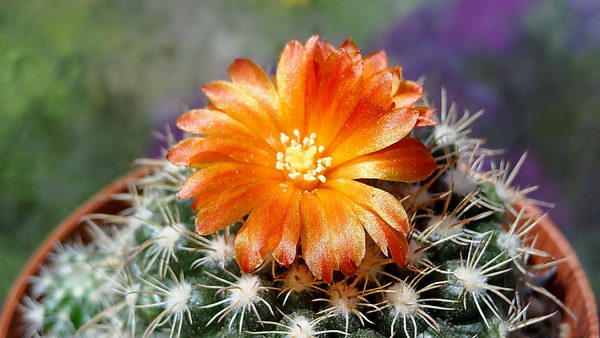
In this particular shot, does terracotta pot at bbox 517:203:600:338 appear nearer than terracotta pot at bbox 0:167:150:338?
Yes

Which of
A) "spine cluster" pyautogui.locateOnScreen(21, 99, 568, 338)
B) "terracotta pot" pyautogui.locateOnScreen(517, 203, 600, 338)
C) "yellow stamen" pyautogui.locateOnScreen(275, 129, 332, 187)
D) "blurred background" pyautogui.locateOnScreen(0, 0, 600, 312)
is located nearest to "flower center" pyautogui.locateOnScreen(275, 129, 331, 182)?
"yellow stamen" pyautogui.locateOnScreen(275, 129, 332, 187)

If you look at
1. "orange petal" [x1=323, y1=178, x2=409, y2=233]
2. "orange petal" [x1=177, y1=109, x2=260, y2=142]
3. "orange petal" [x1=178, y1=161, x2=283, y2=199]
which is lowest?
"orange petal" [x1=323, y1=178, x2=409, y2=233]

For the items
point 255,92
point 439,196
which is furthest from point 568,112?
point 255,92

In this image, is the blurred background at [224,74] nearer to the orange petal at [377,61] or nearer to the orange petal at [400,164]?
the orange petal at [377,61]

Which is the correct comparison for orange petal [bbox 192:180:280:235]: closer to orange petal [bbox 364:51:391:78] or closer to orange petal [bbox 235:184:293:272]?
orange petal [bbox 235:184:293:272]

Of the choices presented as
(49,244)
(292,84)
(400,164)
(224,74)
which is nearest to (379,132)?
(400,164)

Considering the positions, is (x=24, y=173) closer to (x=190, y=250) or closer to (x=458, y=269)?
(x=190, y=250)
